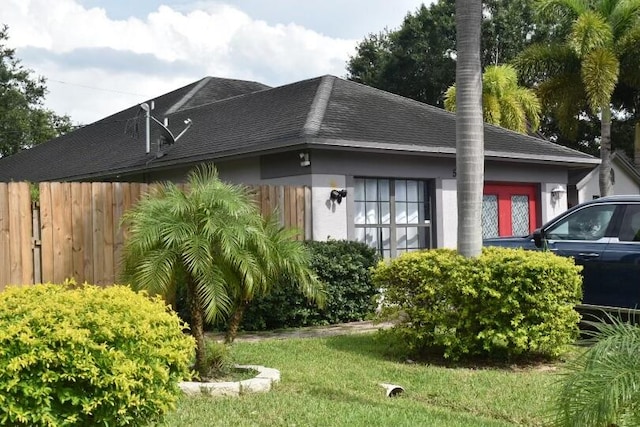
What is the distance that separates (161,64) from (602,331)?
30.2m

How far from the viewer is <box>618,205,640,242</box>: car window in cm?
986

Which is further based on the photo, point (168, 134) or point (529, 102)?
point (529, 102)

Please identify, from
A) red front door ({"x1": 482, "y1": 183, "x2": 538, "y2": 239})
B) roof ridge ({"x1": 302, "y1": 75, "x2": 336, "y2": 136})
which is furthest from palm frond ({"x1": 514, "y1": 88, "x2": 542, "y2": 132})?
roof ridge ({"x1": 302, "y1": 75, "x2": 336, "y2": 136})

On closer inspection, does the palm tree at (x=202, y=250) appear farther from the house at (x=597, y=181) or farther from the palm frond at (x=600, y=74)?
the palm frond at (x=600, y=74)

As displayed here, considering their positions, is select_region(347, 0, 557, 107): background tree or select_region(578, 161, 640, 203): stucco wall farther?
select_region(347, 0, 557, 107): background tree

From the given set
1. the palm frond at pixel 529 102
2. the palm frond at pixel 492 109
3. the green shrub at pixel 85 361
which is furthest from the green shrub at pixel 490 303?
the palm frond at pixel 529 102

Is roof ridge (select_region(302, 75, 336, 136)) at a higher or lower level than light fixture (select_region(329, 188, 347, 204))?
higher

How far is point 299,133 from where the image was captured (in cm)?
1283

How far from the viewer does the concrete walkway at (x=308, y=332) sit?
10477 millimetres

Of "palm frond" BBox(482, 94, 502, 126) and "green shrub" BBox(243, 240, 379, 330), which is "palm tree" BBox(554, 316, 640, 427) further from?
"palm frond" BBox(482, 94, 502, 126)

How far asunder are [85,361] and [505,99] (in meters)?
25.8

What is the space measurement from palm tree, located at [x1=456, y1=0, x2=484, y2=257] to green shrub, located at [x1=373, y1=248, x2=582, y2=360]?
0.35 metres

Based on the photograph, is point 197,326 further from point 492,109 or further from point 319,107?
point 492,109

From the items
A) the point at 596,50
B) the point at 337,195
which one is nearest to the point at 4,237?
the point at 337,195
